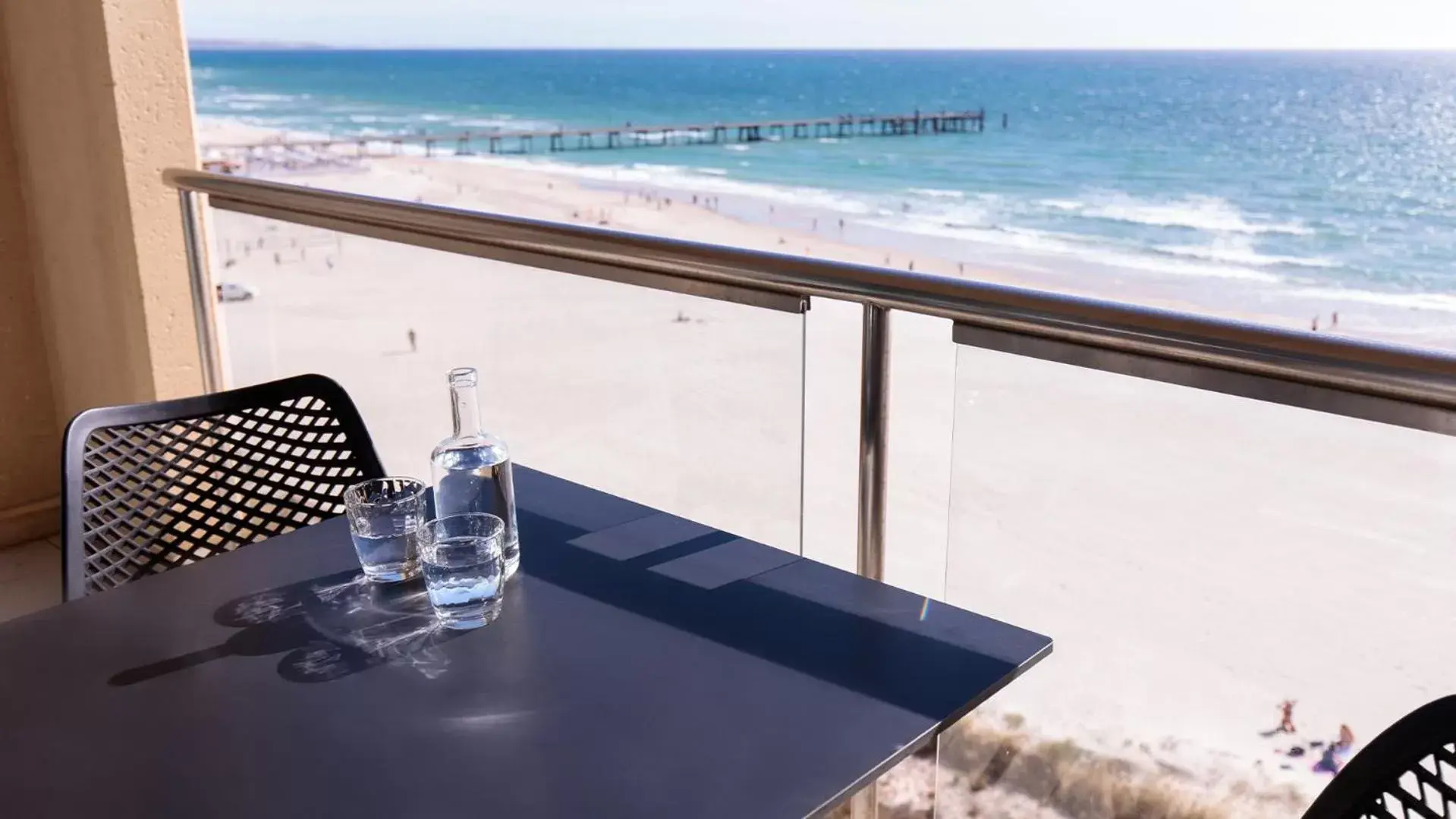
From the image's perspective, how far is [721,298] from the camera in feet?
6.23

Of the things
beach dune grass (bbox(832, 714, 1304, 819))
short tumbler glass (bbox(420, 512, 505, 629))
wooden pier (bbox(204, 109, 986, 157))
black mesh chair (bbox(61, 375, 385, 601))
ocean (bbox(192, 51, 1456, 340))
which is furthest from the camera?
wooden pier (bbox(204, 109, 986, 157))

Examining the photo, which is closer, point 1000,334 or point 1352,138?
point 1000,334

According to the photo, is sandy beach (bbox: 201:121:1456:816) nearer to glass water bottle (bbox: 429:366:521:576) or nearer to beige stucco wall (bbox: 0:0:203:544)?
glass water bottle (bbox: 429:366:521:576)

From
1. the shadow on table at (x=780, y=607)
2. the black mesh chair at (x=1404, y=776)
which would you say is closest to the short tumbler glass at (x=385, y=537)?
the shadow on table at (x=780, y=607)

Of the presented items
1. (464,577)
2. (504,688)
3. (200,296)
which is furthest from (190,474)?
(200,296)

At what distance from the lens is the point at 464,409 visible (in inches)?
50.5

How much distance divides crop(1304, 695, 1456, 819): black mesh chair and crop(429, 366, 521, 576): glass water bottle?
835 mm

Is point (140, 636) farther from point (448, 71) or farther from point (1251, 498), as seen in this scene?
point (448, 71)

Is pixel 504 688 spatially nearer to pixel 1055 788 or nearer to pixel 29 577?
pixel 1055 788

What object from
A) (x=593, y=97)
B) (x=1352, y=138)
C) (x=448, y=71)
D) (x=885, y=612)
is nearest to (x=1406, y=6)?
(x=1352, y=138)

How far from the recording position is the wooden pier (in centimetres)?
3291

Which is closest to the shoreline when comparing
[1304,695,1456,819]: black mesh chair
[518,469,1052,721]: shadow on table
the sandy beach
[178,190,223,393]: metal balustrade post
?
[178,190,223,393]: metal balustrade post

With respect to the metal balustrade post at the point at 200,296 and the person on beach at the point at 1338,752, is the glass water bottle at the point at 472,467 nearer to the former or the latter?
the person on beach at the point at 1338,752

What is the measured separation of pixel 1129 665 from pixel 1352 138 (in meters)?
33.5
